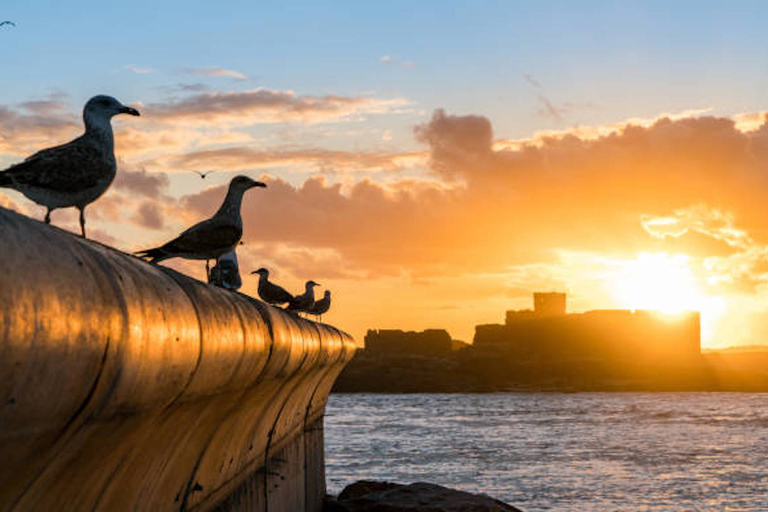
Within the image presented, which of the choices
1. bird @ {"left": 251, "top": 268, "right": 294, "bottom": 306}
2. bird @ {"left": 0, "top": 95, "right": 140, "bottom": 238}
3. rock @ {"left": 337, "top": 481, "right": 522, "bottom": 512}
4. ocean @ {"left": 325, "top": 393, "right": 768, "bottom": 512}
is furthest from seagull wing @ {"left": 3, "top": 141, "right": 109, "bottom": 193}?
ocean @ {"left": 325, "top": 393, "right": 768, "bottom": 512}

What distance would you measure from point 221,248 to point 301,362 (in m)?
2.58

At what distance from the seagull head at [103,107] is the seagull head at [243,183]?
11.9 feet

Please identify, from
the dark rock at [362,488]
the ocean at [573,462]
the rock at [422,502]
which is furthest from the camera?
the ocean at [573,462]

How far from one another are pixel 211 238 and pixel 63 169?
349 centimetres

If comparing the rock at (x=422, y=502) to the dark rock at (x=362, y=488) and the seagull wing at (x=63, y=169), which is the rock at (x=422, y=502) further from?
the seagull wing at (x=63, y=169)

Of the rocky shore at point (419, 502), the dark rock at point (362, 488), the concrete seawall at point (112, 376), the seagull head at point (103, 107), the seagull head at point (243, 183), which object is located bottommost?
the dark rock at point (362, 488)

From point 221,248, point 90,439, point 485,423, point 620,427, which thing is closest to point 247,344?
point 90,439

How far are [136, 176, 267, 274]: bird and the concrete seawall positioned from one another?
12.8 ft

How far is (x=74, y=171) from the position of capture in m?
5.44

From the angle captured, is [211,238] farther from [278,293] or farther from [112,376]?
[278,293]

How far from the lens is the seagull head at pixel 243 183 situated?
385 inches

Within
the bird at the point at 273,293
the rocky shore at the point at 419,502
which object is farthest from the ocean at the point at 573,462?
the rocky shore at the point at 419,502

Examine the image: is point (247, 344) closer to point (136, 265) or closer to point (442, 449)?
point (136, 265)

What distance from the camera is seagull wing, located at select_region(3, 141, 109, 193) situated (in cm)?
521
